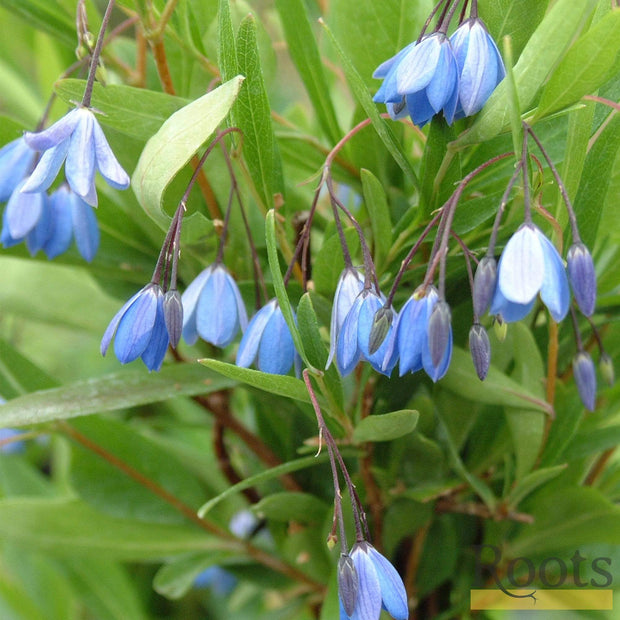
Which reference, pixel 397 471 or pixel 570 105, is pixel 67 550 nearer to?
pixel 397 471

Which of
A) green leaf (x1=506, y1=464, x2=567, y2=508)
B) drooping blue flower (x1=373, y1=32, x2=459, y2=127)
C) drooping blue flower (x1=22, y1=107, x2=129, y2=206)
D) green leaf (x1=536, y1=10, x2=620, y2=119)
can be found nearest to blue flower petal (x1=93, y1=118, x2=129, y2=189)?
drooping blue flower (x1=22, y1=107, x2=129, y2=206)

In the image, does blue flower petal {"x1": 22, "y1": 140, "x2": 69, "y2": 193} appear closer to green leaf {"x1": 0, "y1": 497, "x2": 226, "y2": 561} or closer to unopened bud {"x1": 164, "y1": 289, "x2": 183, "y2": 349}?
unopened bud {"x1": 164, "y1": 289, "x2": 183, "y2": 349}

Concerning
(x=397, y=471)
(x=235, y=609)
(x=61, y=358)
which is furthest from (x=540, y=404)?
(x=61, y=358)

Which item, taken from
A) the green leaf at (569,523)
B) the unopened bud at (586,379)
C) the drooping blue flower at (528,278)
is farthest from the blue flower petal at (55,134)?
the green leaf at (569,523)

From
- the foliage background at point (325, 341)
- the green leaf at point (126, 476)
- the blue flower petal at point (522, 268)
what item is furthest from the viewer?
the green leaf at point (126, 476)

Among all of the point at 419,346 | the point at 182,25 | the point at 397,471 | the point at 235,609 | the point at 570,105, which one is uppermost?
the point at 182,25

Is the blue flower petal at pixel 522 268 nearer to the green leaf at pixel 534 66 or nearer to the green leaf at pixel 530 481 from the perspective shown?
the green leaf at pixel 534 66
